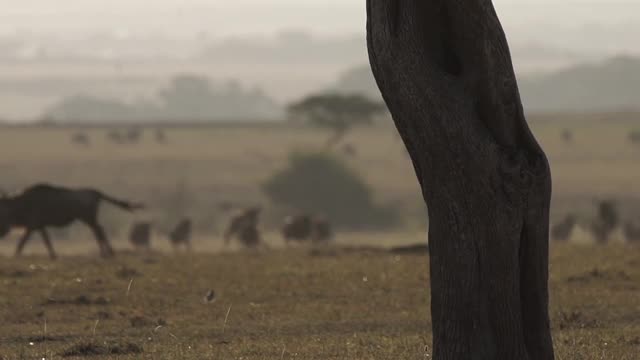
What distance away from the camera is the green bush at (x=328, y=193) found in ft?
251

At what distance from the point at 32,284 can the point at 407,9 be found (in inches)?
471

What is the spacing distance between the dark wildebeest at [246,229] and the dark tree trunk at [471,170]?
102 feet

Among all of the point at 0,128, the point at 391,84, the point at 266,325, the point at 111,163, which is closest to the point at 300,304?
the point at 266,325

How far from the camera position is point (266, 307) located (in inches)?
763

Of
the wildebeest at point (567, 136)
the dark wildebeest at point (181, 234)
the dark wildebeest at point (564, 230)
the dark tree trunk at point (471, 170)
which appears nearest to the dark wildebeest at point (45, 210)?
the dark wildebeest at point (181, 234)

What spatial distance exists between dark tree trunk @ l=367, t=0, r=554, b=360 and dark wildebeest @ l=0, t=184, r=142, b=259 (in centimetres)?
1955

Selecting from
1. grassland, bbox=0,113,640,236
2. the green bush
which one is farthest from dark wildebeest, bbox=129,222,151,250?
the green bush

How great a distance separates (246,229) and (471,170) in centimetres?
3205

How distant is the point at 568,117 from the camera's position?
447 ft

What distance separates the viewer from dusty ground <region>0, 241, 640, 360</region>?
14.6 meters

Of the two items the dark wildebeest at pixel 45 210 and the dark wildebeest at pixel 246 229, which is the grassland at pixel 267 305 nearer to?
the dark wildebeest at pixel 45 210

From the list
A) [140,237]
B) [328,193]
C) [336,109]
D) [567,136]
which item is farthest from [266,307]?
[567,136]

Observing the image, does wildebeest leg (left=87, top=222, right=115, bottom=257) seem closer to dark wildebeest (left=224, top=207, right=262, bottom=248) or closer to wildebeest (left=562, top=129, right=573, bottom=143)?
dark wildebeest (left=224, top=207, right=262, bottom=248)

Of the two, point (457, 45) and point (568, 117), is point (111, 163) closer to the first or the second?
point (568, 117)
